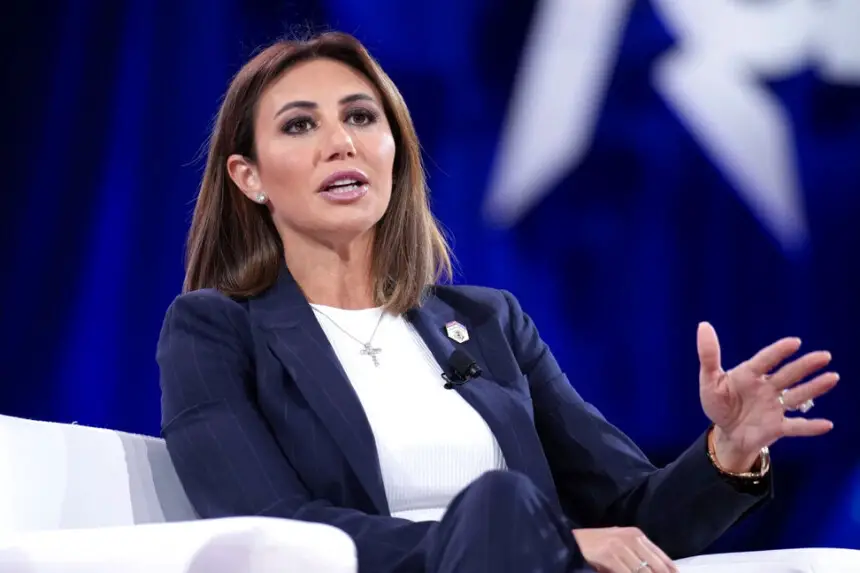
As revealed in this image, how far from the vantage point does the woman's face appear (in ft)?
6.57

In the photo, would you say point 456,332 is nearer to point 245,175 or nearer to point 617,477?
point 617,477

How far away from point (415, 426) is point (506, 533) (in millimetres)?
614

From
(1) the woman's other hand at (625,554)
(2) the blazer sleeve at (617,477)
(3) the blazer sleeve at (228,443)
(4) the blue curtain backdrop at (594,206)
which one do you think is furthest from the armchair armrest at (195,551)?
(4) the blue curtain backdrop at (594,206)

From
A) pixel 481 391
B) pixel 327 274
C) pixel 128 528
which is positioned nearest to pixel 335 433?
pixel 481 391

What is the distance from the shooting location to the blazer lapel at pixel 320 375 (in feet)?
5.72

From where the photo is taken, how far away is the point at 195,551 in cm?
113

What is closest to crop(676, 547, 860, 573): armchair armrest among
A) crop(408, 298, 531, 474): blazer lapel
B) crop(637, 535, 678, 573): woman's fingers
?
crop(637, 535, 678, 573): woman's fingers

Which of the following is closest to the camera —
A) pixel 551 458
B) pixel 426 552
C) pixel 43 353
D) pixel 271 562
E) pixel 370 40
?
pixel 271 562

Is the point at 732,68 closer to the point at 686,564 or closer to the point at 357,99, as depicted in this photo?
the point at 357,99

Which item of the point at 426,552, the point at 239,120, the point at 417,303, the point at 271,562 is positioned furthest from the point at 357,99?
the point at 271,562

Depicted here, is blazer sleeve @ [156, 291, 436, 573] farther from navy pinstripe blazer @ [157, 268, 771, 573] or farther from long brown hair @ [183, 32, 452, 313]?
long brown hair @ [183, 32, 452, 313]

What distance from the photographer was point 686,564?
1682 millimetres

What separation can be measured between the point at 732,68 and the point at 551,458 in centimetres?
150

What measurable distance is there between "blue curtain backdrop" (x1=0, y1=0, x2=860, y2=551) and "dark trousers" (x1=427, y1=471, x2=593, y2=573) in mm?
1805
